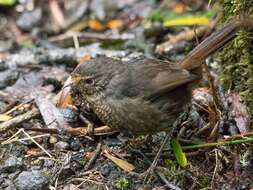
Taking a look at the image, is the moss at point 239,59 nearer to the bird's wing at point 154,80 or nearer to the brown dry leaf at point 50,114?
the bird's wing at point 154,80

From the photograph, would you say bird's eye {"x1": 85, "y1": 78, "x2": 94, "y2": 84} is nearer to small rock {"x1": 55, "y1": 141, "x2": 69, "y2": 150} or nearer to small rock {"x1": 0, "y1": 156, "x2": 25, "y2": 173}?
small rock {"x1": 55, "y1": 141, "x2": 69, "y2": 150}

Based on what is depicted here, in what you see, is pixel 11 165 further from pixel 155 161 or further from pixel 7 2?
pixel 7 2

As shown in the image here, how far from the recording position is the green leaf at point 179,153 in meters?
4.28

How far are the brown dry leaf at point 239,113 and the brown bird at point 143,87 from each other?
50 centimetres

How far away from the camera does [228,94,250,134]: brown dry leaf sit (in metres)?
4.62

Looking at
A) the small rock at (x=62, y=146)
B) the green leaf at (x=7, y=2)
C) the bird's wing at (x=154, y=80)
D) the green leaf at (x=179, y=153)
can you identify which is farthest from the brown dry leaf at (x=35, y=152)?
the green leaf at (x=7, y=2)

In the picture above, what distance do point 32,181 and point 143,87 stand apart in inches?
43.4

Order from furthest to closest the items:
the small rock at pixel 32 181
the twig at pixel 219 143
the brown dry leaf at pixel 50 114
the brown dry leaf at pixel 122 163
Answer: the brown dry leaf at pixel 50 114
the brown dry leaf at pixel 122 163
the twig at pixel 219 143
the small rock at pixel 32 181

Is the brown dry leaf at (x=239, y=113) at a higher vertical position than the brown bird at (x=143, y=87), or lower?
lower

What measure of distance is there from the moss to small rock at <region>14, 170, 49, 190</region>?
1750 millimetres

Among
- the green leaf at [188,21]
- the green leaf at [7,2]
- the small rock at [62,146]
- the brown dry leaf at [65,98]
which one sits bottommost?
the small rock at [62,146]

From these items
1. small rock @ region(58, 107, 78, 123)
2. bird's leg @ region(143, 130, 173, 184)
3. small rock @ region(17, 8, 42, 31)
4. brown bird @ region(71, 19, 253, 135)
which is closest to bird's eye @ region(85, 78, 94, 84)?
brown bird @ region(71, 19, 253, 135)

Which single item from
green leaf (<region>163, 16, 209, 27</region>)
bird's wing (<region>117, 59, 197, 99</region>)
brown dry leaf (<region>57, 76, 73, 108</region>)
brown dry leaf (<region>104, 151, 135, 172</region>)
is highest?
bird's wing (<region>117, 59, 197, 99</region>)

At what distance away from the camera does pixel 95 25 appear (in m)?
7.62
